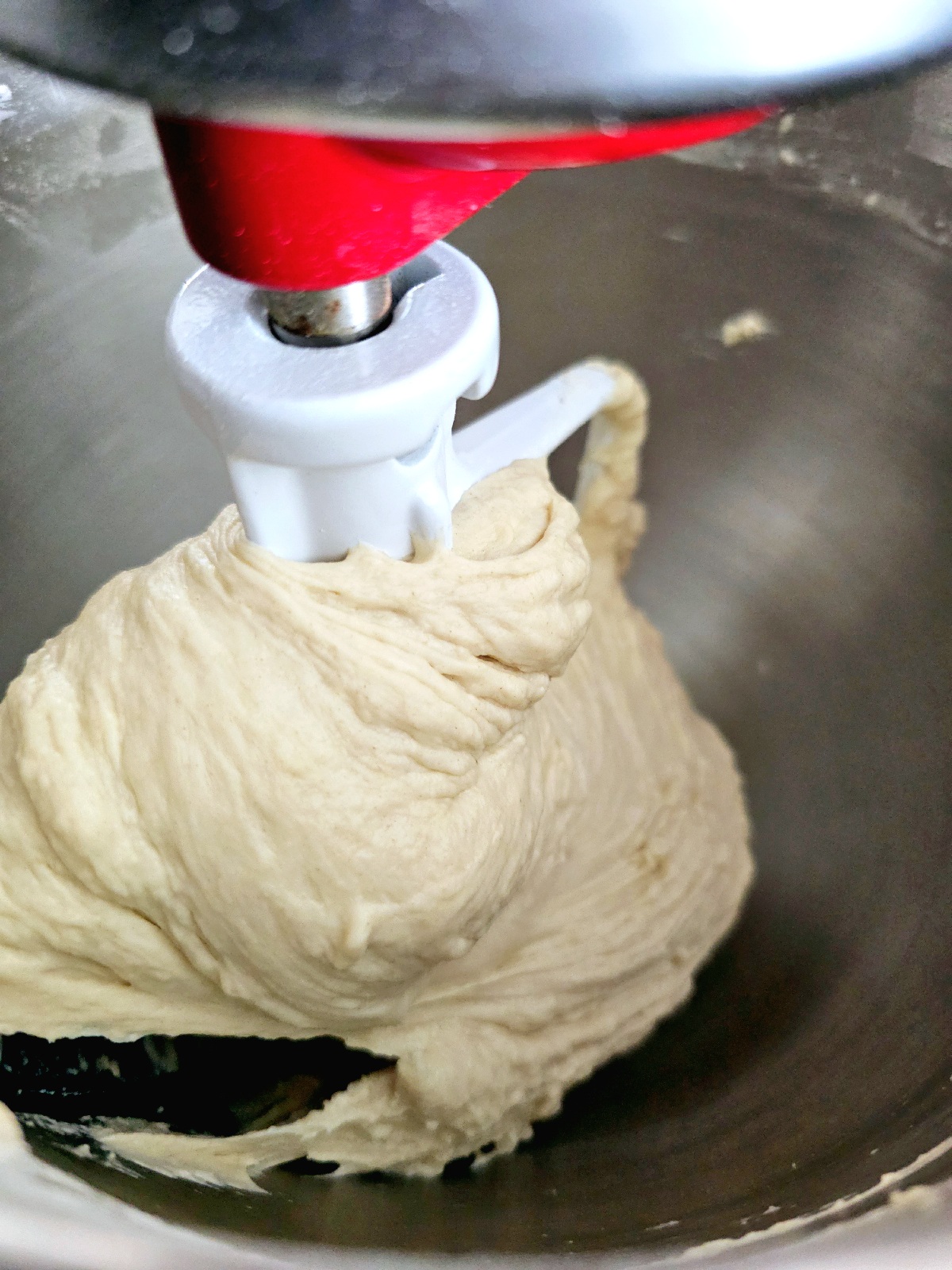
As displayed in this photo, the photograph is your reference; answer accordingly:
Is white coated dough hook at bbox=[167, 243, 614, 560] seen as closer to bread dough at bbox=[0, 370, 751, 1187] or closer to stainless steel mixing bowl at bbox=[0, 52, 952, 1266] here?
bread dough at bbox=[0, 370, 751, 1187]

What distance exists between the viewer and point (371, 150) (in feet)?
1.03

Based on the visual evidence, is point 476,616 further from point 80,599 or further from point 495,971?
point 80,599

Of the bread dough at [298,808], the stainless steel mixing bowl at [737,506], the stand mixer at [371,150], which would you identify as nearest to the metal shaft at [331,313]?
the stand mixer at [371,150]

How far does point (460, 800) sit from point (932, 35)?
46cm

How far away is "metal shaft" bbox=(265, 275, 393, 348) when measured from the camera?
0.43 m

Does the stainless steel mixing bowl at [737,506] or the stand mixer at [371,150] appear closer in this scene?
the stand mixer at [371,150]

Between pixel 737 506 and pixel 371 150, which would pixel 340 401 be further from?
pixel 737 506

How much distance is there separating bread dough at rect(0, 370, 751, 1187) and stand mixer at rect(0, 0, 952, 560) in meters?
0.05

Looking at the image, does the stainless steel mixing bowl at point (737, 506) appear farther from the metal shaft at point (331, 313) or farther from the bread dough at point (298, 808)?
the metal shaft at point (331, 313)

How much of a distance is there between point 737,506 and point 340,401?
55cm

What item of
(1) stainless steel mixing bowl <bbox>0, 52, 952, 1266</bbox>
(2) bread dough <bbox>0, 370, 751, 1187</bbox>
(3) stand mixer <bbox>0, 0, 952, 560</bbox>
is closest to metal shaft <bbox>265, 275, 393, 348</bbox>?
(3) stand mixer <bbox>0, 0, 952, 560</bbox>

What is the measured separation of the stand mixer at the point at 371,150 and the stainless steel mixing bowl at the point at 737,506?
0.32 metres

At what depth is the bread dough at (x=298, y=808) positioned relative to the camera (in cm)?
54

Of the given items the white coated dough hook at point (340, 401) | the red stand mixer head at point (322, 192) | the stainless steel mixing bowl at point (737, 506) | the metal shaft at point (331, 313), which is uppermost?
the red stand mixer head at point (322, 192)
